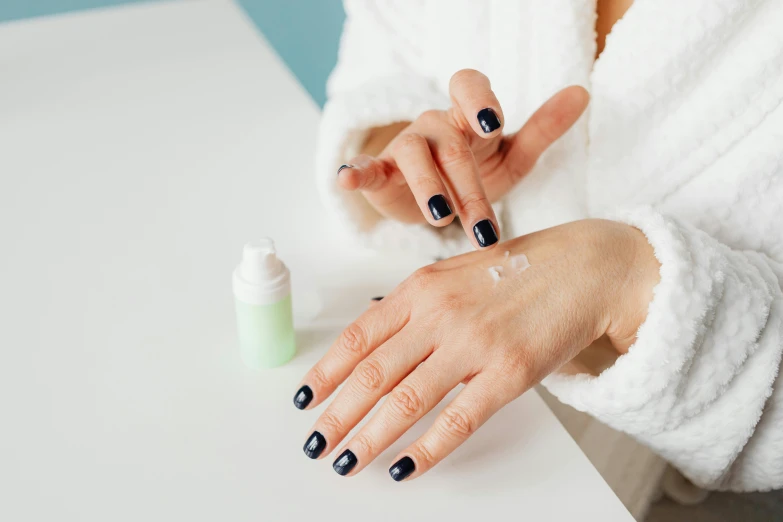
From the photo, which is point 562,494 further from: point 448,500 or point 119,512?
point 119,512

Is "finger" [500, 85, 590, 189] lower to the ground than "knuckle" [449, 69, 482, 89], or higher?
lower

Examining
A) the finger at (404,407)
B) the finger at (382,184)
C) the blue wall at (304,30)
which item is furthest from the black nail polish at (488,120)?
the blue wall at (304,30)

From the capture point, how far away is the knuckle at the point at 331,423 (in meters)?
0.54

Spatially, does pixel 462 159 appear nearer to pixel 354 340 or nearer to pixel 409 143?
pixel 409 143

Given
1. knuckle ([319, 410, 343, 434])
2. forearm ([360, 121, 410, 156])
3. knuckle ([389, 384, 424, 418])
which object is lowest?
knuckle ([389, 384, 424, 418])

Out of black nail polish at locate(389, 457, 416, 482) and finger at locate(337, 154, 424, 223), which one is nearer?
black nail polish at locate(389, 457, 416, 482)

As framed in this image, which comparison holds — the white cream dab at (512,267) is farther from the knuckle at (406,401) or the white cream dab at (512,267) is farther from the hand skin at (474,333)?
the knuckle at (406,401)

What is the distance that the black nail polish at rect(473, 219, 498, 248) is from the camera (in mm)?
606

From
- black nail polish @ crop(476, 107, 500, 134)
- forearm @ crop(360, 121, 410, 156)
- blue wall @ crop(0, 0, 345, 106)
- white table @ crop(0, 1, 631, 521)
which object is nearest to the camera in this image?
white table @ crop(0, 1, 631, 521)

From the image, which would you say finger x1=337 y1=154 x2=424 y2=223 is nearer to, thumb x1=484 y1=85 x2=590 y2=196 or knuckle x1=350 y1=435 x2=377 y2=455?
thumb x1=484 y1=85 x2=590 y2=196

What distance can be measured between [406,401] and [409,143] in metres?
0.25

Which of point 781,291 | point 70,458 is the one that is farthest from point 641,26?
point 70,458

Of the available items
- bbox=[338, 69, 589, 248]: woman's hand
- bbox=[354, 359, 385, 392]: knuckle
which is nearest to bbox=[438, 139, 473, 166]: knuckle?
bbox=[338, 69, 589, 248]: woman's hand

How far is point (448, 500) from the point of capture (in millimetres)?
524
